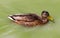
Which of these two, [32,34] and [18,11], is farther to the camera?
[18,11]

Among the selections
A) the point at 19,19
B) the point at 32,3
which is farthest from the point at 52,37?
the point at 32,3

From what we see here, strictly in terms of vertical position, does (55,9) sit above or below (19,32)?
above

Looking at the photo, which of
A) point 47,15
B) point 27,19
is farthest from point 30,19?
point 47,15

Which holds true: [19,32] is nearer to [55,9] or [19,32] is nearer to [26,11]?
[26,11]

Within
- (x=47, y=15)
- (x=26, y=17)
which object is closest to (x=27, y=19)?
(x=26, y=17)

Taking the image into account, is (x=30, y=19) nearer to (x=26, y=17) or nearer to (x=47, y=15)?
(x=26, y=17)

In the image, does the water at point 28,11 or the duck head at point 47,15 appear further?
the duck head at point 47,15

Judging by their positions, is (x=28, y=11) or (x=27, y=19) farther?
(x=28, y=11)
